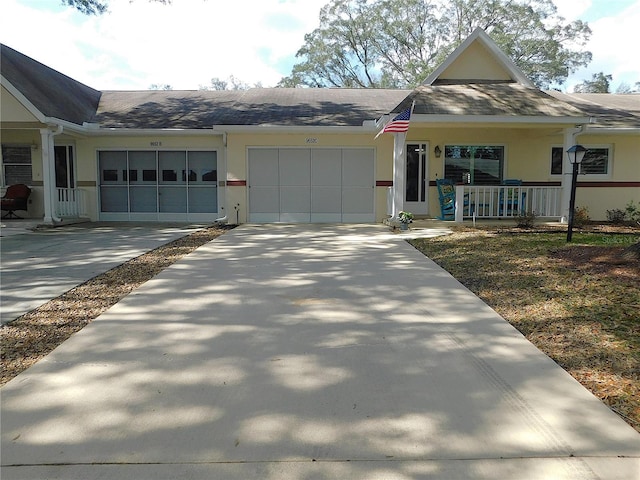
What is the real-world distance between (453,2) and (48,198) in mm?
32818

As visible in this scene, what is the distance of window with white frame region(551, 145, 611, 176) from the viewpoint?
49.0ft

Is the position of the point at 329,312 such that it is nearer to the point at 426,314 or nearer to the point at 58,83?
the point at 426,314

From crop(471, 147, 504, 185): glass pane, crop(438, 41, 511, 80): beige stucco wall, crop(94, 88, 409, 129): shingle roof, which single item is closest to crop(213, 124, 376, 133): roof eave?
crop(94, 88, 409, 129): shingle roof

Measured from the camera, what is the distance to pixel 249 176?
14.5m

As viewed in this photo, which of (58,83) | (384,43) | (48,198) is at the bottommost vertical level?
(48,198)

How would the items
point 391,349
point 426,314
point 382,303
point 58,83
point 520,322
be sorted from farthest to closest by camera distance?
point 58,83 → point 382,303 → point 426,314 → point 520,322 → point 391,349

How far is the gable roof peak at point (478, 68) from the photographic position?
46.8 feet

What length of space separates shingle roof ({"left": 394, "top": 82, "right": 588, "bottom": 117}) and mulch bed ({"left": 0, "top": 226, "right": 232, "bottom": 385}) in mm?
7426

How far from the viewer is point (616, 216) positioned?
565 inches

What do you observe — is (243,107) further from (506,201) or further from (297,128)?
(506,201)

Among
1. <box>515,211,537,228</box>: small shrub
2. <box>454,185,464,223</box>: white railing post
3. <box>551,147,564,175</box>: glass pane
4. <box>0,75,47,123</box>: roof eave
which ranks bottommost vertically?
<box>515,211,537,228</box>: small shrub

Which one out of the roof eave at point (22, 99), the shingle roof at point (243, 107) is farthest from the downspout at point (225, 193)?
the roof eave at point (22, 99)

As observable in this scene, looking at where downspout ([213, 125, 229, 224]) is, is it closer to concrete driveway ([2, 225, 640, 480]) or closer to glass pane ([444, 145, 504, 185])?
glass pane ([444, 145, 504, 185])

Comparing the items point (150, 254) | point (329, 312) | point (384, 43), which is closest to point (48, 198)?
point (150, 254)
